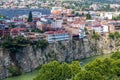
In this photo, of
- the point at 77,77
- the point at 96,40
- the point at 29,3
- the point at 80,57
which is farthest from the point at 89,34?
the point at 29,3

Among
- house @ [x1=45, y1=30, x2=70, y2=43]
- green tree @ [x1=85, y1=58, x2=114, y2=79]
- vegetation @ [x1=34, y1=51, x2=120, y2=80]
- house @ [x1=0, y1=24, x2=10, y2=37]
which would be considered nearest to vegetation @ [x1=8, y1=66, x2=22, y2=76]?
house @ [x1=0, y1=24, x2=10, y2=37]

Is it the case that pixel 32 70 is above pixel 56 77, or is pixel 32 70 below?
below

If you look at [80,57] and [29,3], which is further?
[29,3]

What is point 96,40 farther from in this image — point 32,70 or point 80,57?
point 32,70

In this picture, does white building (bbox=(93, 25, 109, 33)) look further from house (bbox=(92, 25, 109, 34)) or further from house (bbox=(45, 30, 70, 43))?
house (bbox=(45, 30, 70, 43))

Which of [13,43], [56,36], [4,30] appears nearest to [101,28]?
[56,36]

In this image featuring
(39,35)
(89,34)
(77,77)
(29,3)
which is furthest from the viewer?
(29,3)

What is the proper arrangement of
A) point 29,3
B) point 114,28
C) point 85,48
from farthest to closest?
point 29,3 → point 114,28 → point 85,48

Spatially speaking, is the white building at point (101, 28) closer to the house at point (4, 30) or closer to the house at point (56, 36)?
the house at point (56, 36)
